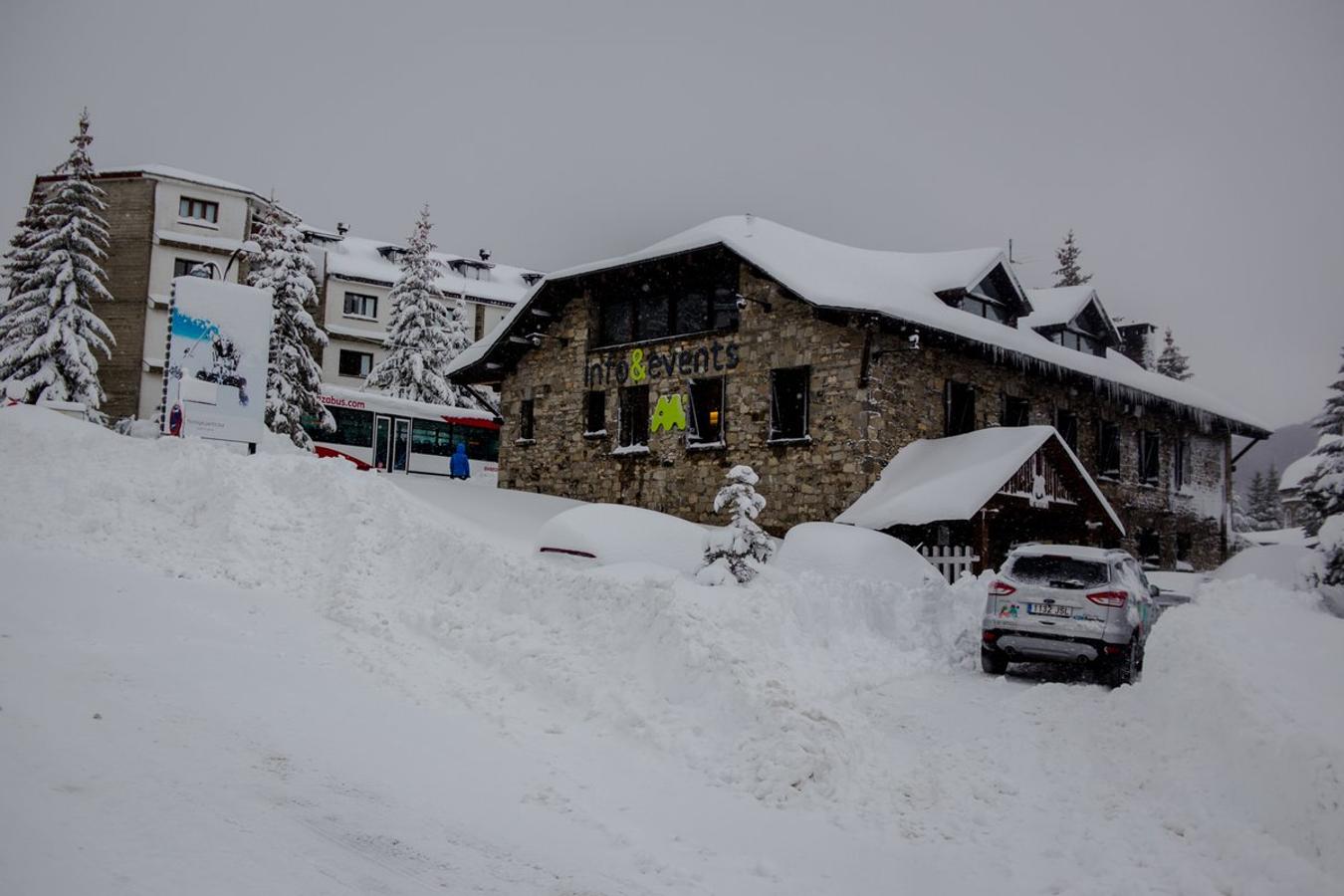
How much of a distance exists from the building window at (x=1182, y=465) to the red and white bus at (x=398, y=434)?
74.5 feet

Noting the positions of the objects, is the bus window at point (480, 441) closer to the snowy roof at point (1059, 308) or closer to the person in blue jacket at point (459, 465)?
the person in blue jacket at point (459, 465)

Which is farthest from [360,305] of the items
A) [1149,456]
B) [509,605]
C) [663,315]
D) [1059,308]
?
[509,605]

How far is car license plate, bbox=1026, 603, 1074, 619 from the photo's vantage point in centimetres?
1180

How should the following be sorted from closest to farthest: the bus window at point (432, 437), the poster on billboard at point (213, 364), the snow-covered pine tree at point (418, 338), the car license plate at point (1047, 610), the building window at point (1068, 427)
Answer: the car license plate at point (1047, 610) → the poster on billboard at point (213, 364) → the building window at point (1068, 427) → the bus window at point (432, 437) → the snow-covered pine tree at point (418, 338)

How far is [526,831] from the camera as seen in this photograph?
588 cm

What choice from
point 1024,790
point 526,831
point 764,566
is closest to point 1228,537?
point 764,566

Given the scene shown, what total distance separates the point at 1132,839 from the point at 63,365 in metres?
33.9

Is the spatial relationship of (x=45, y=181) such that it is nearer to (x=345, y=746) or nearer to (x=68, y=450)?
(x=68, y=450)

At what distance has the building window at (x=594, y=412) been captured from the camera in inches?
965

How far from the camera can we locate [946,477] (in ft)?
60.4

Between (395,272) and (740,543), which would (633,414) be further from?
(395,272)

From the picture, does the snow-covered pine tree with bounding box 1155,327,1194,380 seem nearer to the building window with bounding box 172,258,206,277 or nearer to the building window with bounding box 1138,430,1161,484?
the building window with bounding box 1138,430,1161,484

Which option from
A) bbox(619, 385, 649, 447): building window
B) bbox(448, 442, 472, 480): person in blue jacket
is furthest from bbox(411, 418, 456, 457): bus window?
bbox(619, 385, 649, 447): building window

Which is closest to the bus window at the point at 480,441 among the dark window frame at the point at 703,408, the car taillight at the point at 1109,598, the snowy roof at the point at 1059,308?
the dark window frame at the point at 703,408
